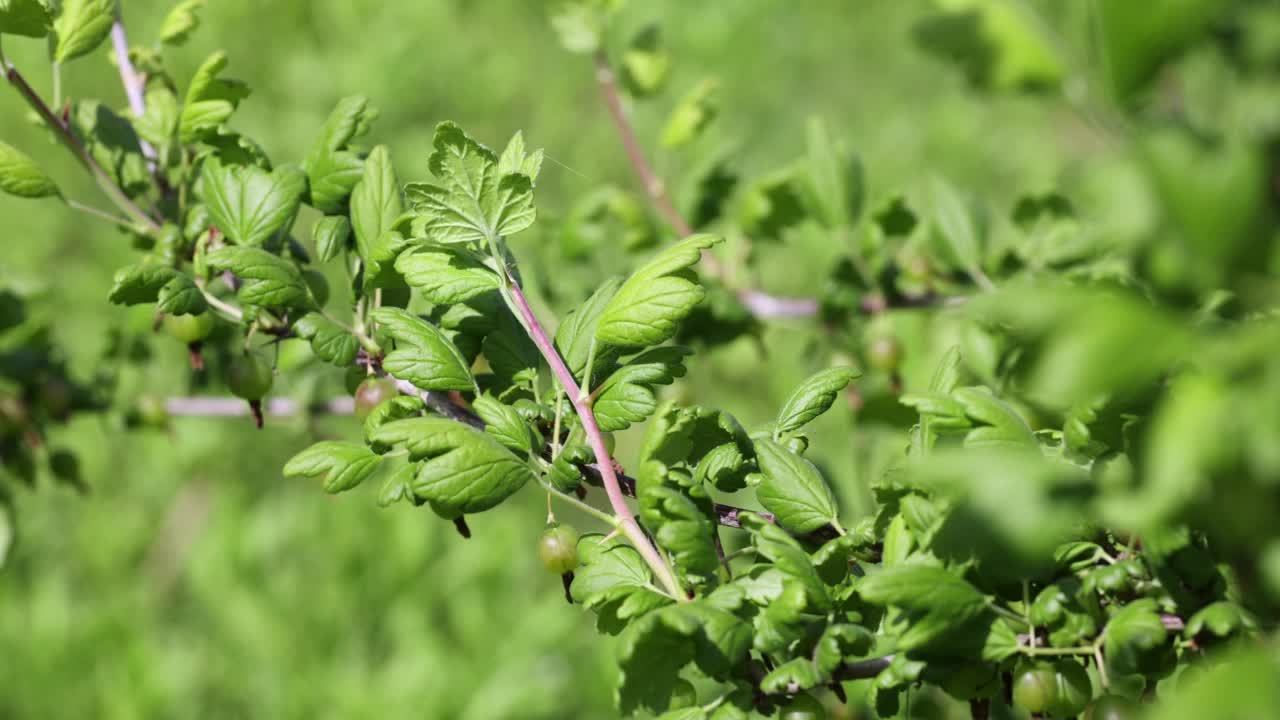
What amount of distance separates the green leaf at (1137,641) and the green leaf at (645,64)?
0.95 m

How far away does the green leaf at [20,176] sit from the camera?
913mm

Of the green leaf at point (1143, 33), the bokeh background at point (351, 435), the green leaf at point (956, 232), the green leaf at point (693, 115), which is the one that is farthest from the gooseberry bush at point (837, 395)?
the bokeh background at point (351, 435)

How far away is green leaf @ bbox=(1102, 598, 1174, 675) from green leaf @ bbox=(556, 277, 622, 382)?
366mm

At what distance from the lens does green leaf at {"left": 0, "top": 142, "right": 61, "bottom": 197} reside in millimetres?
913

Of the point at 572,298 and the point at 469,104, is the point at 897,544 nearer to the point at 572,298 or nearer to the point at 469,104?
the point at 572,298

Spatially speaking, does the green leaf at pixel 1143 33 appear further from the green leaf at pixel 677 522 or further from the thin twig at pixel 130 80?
the thin twig at pixel 130 80

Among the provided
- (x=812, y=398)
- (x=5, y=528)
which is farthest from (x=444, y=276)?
(x=5, y=528)

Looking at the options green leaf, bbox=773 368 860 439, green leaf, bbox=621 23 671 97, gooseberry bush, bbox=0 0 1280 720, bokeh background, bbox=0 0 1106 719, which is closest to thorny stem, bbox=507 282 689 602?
gooseberry bush, bbox=0 0 1280 720

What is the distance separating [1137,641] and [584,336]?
0.41 m

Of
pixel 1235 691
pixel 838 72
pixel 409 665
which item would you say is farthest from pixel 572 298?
pixel 838 72

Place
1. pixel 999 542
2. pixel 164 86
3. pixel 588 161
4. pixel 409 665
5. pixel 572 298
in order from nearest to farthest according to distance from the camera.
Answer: pixel 999 542 < pixel 164 86 < pixel 572 298 < pixel 409 665 < pixel 588 161

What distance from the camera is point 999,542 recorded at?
523 mm

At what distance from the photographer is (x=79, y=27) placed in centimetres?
89

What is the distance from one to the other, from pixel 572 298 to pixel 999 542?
2.68ft
